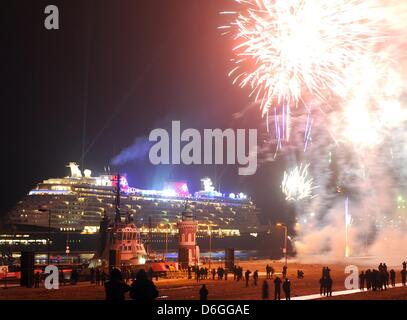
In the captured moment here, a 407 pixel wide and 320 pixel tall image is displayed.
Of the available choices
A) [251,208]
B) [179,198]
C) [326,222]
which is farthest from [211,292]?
[251,208]

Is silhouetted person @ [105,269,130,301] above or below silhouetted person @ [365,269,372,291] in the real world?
above

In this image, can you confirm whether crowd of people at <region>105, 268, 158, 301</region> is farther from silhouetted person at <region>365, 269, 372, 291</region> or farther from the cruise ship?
the cruise ship

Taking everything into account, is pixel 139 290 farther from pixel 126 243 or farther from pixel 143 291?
pixel 126 243

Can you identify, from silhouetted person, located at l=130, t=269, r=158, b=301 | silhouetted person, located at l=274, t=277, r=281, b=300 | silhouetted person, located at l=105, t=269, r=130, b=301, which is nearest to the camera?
silhouetted person, located at l=130, t=269, r=158, b=301

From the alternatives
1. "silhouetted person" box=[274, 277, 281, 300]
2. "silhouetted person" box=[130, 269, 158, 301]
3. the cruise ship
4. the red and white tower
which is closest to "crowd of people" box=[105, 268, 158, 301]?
"silhouetted person" box=[130, 269, 158, 301]

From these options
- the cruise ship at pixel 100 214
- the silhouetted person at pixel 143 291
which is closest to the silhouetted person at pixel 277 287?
the silhouetted person at pixel 143 291

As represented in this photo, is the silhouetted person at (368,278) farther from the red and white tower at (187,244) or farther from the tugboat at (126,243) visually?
the red and white tower at (187,244)

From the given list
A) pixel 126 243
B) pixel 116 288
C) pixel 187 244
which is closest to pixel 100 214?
pixel 187 244

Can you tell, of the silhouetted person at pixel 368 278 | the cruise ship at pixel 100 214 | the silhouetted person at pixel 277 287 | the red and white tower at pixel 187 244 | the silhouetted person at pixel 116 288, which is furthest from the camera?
the cruise ship at pixel 100 214
